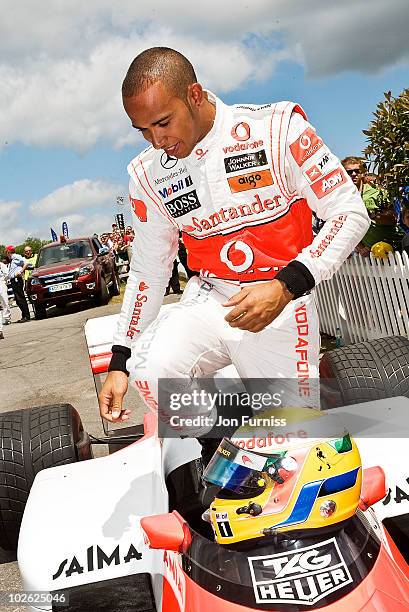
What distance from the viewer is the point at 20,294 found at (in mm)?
17625

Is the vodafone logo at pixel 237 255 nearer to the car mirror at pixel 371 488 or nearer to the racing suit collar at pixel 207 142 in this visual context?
the racing suit collar at pixel 207 142

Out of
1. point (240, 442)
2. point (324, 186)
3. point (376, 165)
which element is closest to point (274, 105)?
point (324, 186)

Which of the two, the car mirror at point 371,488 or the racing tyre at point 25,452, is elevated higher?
the car mirror at point 371,488

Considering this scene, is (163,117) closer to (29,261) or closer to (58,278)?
(58,278)

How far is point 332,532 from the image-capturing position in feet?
5.62

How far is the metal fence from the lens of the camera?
670 cm

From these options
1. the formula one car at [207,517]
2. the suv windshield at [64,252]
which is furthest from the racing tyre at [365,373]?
the suv windshield at [64,252]

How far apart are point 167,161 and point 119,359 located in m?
0.79

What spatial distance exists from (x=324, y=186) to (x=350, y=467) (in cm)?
106

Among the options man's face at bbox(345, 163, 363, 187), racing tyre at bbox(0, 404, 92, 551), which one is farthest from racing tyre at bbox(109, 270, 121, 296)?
racing tyre at bbox(0, 404, 92, 551)

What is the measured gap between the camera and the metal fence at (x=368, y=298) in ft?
22.0

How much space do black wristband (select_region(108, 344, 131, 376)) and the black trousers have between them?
1534cm

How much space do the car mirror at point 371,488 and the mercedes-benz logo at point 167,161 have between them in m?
1.38

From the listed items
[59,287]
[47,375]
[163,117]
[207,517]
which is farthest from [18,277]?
[207,517]
